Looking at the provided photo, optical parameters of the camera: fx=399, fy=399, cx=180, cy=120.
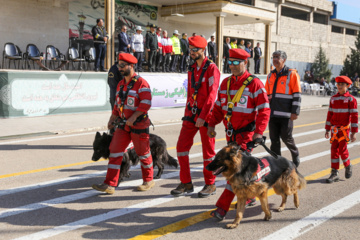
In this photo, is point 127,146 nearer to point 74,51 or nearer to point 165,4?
point 74,51

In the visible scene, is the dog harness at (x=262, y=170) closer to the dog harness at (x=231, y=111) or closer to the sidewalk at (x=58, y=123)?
the dog harness at (x=231, y=111)

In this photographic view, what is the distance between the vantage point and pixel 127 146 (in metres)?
5.90

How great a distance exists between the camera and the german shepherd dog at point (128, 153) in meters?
6.00

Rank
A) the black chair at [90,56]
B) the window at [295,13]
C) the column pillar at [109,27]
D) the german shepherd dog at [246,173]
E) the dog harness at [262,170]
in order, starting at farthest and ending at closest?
the window at [295,13] < the black chair at [90,56] < the column pillar at [109,27] < the dog harness at [262,170] < the german shepherd dog at [246,173]

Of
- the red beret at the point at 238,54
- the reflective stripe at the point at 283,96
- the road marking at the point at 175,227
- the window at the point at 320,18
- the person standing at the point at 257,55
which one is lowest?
the road marking at the point at 175,227

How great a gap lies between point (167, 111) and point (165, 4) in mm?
9977

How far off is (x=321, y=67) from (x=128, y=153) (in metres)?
40.2

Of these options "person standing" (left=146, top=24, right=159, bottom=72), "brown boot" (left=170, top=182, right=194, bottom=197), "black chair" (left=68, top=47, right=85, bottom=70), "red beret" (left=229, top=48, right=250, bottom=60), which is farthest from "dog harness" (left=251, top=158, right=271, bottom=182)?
"person standing" (left=146, top=24, right=159, bottom=72)

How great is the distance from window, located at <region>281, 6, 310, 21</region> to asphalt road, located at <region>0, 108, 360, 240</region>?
1460 inches

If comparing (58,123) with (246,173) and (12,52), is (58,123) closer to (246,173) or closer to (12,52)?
(12,52)

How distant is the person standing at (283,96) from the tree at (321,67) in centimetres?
3799

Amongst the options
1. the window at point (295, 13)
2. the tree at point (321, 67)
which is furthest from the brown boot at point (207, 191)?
the tree at point (321, 67)

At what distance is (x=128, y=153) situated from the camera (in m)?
6.20

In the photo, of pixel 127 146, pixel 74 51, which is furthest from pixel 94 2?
pixel 127 146
